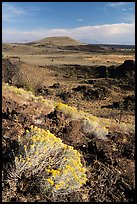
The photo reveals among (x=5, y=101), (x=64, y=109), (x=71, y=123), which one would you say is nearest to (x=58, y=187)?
(x=71, y=123)

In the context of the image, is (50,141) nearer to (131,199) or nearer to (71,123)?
(131,199)

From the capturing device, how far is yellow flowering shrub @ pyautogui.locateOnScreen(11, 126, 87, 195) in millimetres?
3918

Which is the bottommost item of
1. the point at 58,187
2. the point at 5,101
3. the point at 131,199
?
the point at 131,199

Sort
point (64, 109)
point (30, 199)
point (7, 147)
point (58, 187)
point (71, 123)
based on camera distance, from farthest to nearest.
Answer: point (64, 109) → point (71, 123) → point (7, 147) → point (30, 199) → point (58, 187)

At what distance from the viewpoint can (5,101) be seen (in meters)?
6.70

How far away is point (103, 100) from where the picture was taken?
24.4 m

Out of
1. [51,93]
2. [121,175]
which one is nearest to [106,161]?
[121,175]

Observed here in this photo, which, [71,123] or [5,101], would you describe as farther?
[5,101]

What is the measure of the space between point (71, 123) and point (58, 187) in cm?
248

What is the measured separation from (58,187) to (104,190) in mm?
912

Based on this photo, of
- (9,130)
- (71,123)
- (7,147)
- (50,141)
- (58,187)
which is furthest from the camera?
(71,123)

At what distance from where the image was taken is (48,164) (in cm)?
436

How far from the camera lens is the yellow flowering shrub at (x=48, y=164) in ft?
12.9

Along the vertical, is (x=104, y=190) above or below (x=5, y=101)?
below
